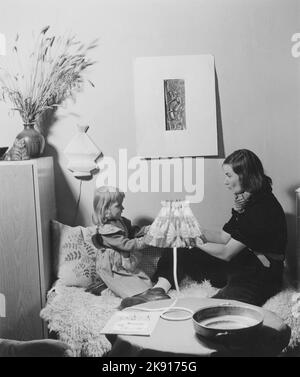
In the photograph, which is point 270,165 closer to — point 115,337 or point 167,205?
point 167,205

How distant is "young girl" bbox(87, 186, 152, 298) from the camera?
2.26 meters

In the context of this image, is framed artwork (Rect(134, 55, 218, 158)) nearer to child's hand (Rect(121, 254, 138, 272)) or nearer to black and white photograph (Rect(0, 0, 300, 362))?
black and white photograph (Rect(0, 0, 300, 362))

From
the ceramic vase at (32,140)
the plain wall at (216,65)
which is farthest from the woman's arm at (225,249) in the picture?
the ceramic vase at (32,140)

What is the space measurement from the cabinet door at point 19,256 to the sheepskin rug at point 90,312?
0.37 feet

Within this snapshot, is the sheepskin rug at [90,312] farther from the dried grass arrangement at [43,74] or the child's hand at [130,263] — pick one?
the dried grass arrangement at [43,74]

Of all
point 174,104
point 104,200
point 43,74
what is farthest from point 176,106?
point 43,74

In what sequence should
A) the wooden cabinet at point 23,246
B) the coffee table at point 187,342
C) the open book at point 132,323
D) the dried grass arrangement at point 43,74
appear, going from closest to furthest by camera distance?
1. the coffee table at point 187,342
2. the open book at point 132,323
3. the wooden cabinet at point 23,246
4. the dried grass arrangement at point 43,74

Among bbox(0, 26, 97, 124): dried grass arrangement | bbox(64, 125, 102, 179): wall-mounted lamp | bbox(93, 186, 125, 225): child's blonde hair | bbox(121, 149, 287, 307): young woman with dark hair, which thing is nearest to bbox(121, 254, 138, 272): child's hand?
bbox(121, 149, 287, 307): young woman with dark hair

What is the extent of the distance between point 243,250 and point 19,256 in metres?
1.07

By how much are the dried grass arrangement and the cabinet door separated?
34 cm

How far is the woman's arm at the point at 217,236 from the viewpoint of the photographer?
2.28 m

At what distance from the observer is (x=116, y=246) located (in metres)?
2.31

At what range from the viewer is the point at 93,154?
2.33 meters

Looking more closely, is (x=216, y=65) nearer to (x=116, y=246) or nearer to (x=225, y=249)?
(x=225, y=249)
